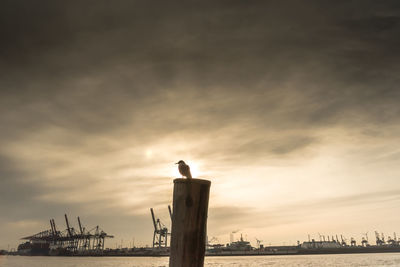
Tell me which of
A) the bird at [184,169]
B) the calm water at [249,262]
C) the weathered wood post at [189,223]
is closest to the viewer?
the weathered wood post at [189,223]

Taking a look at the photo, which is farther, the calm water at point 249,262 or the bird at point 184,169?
the calm water at point 249,262

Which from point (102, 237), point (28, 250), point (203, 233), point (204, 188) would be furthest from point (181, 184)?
point (28, 250)

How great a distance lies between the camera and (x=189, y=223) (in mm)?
2158

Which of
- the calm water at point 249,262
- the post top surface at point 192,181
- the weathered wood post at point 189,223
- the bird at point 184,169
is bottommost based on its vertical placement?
the calm water at point 249,262

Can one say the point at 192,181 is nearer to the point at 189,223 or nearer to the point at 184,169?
the point at 189,223

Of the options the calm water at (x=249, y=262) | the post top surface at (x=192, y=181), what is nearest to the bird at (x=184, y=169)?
the post top surface at (x=192, y=181)

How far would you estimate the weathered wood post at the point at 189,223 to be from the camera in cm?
215

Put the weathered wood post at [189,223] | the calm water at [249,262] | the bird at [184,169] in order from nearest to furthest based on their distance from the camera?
the weathered wood post at [189,223] → the bird at [184,169] → the calm water at [249,262]

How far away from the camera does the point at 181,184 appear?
2.22 metres

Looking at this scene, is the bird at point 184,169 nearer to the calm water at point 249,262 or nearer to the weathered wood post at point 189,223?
the weathered wood post at point 189,223

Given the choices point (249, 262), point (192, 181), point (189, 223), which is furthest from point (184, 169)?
point (249, 262)

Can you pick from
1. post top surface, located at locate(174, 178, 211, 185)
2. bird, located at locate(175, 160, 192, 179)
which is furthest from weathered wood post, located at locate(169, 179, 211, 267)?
bird, located at locate(175, 160, 192, 179)

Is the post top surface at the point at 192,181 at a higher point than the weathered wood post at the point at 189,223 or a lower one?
higher

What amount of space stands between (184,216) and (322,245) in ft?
646
